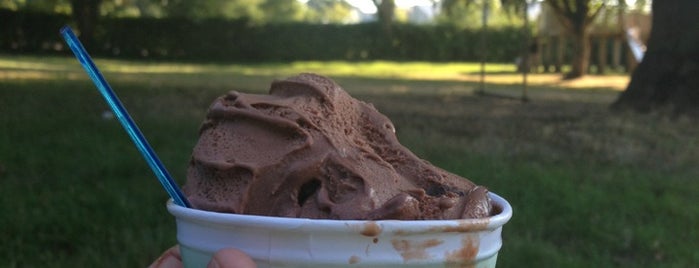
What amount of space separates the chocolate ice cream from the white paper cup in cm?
5

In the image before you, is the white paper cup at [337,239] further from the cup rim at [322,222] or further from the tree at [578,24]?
the tree at [578,24]

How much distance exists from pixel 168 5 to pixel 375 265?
156 ft

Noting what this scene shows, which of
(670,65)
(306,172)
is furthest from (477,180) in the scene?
(670,65)

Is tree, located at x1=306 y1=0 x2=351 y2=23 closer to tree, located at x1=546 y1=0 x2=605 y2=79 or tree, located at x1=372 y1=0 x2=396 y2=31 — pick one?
tree, located at x1=372 y1=0 x2=396 y2=31

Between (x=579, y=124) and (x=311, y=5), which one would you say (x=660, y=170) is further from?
(x=311, y=5)

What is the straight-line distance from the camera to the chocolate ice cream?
1.25 meters

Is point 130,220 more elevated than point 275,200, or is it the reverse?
point 275,200

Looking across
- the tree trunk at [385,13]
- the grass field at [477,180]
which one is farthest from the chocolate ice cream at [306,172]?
the tree trunk at [385,13]

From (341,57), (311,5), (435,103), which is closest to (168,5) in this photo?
(341,57)

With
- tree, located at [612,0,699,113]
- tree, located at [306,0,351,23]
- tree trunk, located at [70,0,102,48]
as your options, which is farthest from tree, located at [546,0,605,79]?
tree, located at [306,0,351,23]

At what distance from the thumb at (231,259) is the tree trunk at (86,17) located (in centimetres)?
3360

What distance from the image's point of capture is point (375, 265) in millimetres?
1178

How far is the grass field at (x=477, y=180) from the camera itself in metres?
3.77

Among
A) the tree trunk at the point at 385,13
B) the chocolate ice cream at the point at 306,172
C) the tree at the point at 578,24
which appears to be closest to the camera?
the chocolate ice cream at the point at 306,172
